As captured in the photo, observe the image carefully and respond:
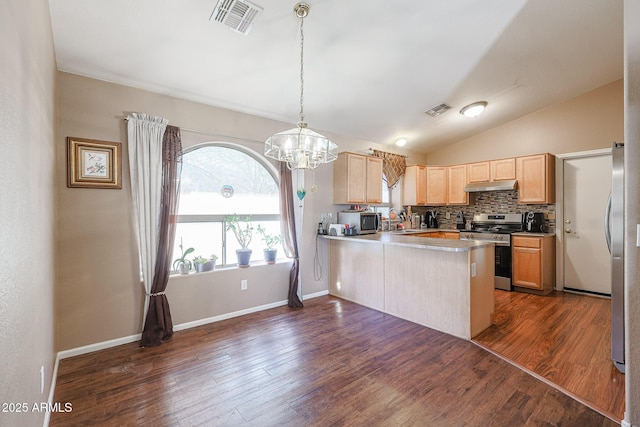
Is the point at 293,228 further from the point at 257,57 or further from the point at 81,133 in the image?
the point at 81,133

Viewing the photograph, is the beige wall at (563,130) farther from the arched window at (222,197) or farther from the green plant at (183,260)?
the green plant at (183,260)

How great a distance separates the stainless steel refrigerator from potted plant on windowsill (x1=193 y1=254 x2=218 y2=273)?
387 cm

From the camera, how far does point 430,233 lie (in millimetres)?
5449

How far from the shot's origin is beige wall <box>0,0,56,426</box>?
3.34 feet

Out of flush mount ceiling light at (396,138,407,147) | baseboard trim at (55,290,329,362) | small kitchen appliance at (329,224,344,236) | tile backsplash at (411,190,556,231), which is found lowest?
baseboard trim at (55,290,329,362)

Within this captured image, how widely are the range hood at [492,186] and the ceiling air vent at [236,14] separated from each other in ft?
15.2

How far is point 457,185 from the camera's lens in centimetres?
566

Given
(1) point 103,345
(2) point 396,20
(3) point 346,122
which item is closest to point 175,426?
(1) point 103,345

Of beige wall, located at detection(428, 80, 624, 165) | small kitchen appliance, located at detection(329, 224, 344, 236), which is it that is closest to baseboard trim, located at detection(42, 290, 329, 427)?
small kitchen appliance, located at detection(329, 224, 344, 236)

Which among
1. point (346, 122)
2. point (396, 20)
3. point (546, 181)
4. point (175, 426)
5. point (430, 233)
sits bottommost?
point (175, 426)

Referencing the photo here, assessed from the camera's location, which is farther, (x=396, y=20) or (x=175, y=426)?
(x=396, y=20)

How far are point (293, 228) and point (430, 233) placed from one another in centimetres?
287

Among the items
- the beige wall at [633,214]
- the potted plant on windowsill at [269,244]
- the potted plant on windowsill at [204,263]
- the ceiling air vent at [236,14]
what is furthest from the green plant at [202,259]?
the beige wall at [633,214]

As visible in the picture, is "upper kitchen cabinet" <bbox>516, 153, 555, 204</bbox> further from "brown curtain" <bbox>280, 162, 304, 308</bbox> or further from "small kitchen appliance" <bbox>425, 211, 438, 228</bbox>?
"brown curtain" <bbox>280, 162, 304, 308</bbox>
